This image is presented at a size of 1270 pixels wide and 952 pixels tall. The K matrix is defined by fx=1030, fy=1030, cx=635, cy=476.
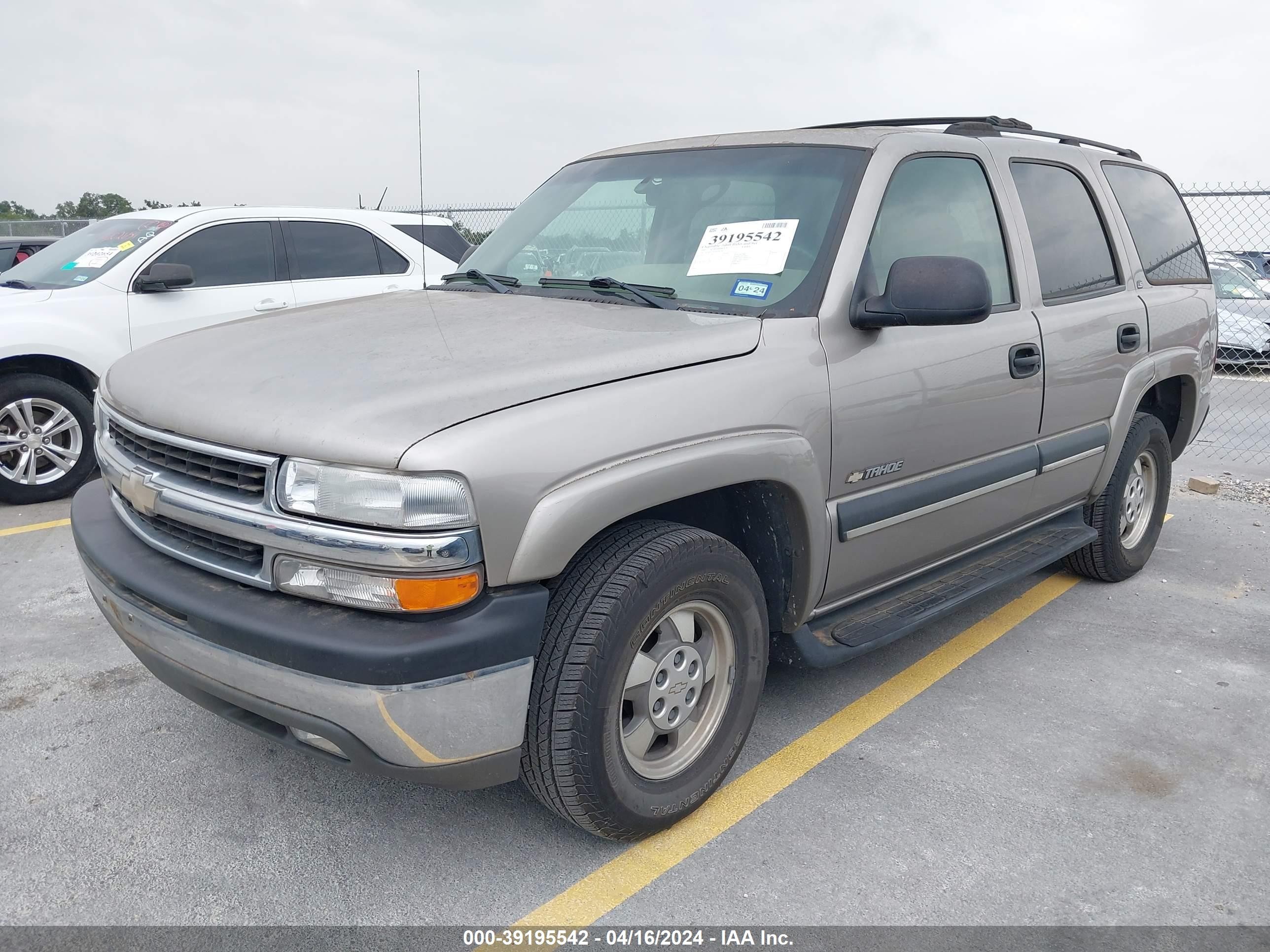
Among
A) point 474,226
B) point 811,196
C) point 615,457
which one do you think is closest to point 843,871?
point 615,457

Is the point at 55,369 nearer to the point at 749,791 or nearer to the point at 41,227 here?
the point at 749,791

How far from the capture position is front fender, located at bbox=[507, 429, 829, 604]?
7.28 ft

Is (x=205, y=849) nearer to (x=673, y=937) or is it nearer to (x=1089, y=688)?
(x=673, y=937)

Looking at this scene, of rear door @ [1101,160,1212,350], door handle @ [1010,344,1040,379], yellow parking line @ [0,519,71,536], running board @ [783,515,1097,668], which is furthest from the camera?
yellow parking line @ [0,519,71,536]

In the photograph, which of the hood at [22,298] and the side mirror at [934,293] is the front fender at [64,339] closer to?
the hood at [22,298]

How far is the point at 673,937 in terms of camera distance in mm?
2344

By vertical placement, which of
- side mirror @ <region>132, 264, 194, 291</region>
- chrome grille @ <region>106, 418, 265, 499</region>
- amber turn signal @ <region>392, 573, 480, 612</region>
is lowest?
amber turn signal @ <region>392, 573, 480, 612</region>

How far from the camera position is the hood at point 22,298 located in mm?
5918

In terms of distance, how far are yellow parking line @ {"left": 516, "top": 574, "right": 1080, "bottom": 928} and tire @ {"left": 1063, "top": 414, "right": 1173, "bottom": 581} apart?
2.05ft

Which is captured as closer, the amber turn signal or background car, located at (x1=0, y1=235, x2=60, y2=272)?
the amber turn signal

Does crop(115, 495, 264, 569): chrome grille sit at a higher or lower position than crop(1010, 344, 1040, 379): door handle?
lower

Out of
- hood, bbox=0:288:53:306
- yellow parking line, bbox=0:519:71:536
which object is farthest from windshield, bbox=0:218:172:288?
yellow parking line, bbox=0:519:71:536

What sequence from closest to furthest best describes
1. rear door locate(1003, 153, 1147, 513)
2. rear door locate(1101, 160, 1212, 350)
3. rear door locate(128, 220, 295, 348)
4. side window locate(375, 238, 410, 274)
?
1. rear door locate(1003, 153, 1147, 513)
2. rear door locate(1101, 160, 1212, 350)
3. rear door locate(128, 220, 295, 348)
4. side window locate(375, 238, 410, 274)

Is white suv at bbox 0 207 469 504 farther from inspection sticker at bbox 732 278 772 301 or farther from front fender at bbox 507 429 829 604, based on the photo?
front fender at bbox 507 429 829 604
